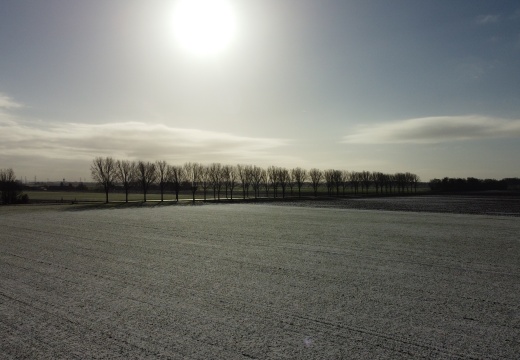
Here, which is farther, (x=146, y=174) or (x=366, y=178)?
(x=366, y=178)

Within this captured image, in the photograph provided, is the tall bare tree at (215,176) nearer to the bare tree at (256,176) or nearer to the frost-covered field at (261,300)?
the bare tree at (256,176)

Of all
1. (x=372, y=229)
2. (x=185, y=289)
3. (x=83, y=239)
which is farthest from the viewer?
(x=372, y=229)

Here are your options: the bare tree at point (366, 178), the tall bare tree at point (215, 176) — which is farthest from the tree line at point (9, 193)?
the bare tree at point (366, 178)

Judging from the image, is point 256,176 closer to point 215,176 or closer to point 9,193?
point 215,176

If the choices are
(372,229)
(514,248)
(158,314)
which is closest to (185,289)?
(158,314)

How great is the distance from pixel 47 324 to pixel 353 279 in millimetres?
10510

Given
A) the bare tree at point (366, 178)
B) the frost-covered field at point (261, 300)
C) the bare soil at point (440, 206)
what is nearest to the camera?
the frost-covered field at point (261, 300)

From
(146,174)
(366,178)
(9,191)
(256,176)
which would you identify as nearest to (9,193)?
(9,191)

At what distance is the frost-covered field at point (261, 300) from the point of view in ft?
28.6

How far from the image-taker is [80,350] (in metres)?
8.50

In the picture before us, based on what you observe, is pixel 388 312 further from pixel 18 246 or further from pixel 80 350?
pixel 18 246

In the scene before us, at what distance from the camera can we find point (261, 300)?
12.2 metres

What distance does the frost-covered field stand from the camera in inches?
343

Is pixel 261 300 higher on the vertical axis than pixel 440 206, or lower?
lower
